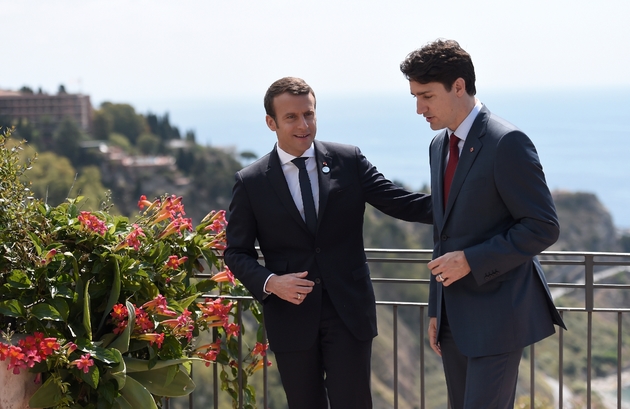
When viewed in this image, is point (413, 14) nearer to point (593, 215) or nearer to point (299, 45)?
point (299, 45)

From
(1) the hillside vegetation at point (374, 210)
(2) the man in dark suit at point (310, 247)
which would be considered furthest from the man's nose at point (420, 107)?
(1) the hillside vegetation at point (374, 210)

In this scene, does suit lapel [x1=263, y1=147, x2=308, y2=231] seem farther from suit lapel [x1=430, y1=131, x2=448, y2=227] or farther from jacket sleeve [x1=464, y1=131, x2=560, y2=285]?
jacket sleeve [x1=464, y1=131, x2=560, y2=285]

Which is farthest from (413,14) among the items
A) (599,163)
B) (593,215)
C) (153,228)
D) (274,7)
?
(153,228)

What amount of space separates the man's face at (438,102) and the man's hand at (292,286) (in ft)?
2.07

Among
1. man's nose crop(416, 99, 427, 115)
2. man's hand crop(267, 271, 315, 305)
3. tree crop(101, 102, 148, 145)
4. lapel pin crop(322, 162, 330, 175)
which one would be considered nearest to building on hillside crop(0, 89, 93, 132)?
tree crop(101, 102, 148, 145)

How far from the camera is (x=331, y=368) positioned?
2518 millimetres

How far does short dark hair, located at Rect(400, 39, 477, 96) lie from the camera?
7.05 ft

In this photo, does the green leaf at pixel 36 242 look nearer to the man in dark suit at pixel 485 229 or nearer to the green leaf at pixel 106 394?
the green leaf at pixel 106 394

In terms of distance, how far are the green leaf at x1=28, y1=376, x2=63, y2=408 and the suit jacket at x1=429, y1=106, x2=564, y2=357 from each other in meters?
1.28

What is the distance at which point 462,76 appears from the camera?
2.18 meters

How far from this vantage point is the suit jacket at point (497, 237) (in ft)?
6.81

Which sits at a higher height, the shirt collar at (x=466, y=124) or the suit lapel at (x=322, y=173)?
the shirt collar at (x=466, y=124)

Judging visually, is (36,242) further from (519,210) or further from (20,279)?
(519,210)

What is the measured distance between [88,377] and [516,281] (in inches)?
54.9
